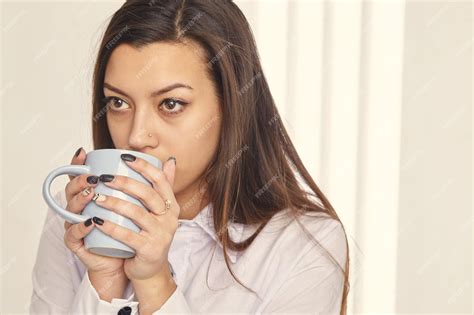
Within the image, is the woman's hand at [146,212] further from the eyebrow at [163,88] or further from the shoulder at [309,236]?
the shoulder at [309,236]

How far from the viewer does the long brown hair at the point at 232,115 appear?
133cm

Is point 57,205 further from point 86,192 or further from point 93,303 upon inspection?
point 93,303

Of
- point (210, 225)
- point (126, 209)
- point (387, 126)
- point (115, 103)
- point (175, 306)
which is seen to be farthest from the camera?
point (387, 126)

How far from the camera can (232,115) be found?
135 centimetres

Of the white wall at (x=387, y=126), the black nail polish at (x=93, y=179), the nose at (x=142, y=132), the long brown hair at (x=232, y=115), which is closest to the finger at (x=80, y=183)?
the black nail polish at (x=93, y=179)

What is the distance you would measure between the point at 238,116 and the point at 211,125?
57mm

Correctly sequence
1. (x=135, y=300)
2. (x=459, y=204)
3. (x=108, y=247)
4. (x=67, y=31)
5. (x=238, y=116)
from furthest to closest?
(x=67, y=31)
(x=459, y=204)
(x=238, y=116)
(x=135, y=300)
(x=108, y=247)

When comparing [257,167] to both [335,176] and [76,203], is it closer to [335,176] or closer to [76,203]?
[76,203]

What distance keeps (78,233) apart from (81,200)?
0.16ft

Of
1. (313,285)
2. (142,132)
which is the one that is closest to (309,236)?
(313,285)

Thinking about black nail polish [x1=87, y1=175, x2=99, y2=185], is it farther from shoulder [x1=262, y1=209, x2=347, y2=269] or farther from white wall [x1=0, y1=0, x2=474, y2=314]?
white wall [x1=0, y1=0, x2=474, y2=314]

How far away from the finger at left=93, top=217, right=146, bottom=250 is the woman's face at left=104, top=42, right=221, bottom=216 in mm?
189

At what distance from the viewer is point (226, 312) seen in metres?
1.31

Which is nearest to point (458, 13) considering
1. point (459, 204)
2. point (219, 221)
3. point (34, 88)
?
point (459, 204)
